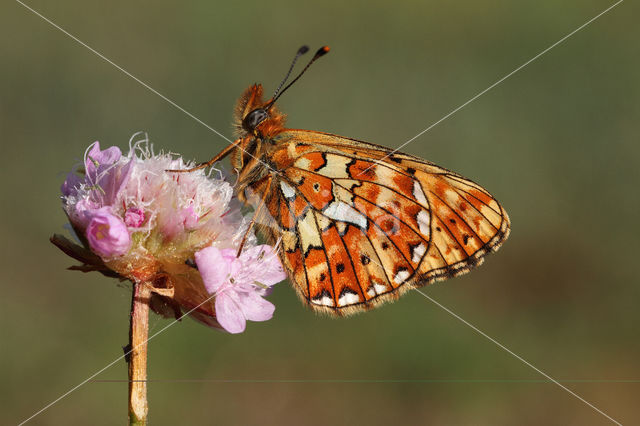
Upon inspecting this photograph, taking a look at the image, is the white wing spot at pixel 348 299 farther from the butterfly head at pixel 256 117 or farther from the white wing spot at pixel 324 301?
the butterfly head at pixel 256 117

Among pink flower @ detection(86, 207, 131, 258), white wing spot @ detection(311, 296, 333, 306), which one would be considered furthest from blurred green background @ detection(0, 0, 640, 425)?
pink flower @ detection(86, 207, 131, 258)

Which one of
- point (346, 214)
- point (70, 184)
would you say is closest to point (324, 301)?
point (346, 214)

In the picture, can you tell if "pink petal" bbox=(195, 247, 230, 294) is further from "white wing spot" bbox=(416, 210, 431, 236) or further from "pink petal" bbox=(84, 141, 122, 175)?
"white wing spot" bbox=(416, 210, 431, 236)

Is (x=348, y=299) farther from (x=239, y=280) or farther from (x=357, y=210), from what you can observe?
(x=239, y=280)

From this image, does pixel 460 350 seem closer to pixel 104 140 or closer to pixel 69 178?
pixel 104 140

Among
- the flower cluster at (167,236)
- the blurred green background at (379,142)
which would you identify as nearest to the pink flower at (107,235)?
the flower cluster at (167,236)

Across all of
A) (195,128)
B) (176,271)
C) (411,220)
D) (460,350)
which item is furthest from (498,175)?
(176,271)

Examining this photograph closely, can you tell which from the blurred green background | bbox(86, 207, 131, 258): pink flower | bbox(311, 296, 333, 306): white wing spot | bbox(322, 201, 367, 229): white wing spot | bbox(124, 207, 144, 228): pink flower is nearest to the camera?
bbox(86, 207, 131, 258): pink flower
